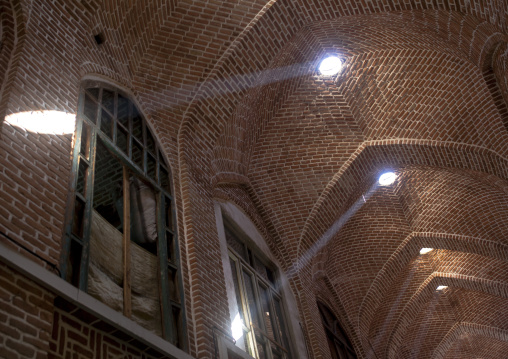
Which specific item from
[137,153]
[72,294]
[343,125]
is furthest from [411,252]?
[72,294]

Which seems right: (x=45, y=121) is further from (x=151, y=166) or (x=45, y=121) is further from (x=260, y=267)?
(x=260, y=267)

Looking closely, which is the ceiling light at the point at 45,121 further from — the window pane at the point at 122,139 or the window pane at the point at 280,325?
the window pane at the point at 280,325

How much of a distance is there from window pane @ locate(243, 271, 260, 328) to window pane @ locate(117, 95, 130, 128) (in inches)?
126

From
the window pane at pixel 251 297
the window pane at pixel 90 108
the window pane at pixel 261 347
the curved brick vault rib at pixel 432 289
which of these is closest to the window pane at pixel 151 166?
the window pane at pixel 90 108

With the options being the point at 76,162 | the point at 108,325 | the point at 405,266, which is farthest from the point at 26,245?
the point at 405,266

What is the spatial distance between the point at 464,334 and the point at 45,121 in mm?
15868

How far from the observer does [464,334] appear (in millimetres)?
17078

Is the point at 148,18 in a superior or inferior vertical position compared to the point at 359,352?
superior

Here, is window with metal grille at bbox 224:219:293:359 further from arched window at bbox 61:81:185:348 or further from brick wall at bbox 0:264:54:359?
brick wall at bbox 0:264:54:359

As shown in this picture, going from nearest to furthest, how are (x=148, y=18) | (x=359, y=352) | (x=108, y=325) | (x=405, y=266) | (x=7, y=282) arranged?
(x=7, y=282)
(x=108, y=325)
(x=148, y=18)
(x=359, y=352)
(x=405, y=266)

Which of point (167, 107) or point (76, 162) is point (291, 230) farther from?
point (76, 162)

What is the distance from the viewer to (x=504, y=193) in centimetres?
1086

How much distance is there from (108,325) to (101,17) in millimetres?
4150

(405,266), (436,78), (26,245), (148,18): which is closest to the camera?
(26,245)
